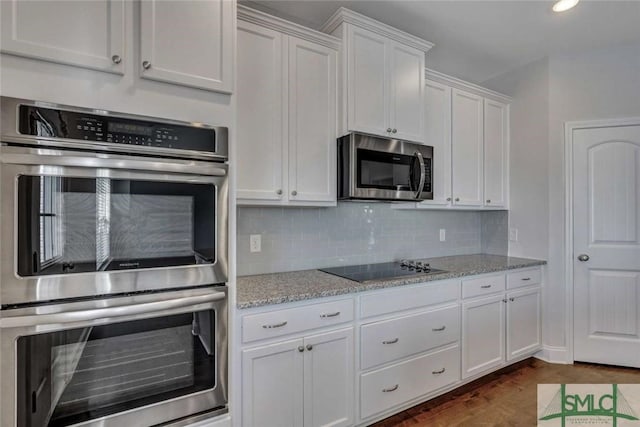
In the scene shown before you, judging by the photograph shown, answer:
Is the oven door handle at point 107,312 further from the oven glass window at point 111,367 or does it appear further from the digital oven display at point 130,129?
the digital oven display at point 130,129

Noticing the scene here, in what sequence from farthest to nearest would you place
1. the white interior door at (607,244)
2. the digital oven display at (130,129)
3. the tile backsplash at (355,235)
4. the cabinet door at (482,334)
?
the white interior door at (607,244) < the cabinet door at (482,334) < the tile backsplash at (355,235) < the digital oven display at (130,129)

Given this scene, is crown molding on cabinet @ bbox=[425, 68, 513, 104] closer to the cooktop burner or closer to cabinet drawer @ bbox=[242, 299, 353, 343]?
the cooktop burner

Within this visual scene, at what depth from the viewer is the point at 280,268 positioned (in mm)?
2334

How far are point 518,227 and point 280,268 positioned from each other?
2412 millimetres

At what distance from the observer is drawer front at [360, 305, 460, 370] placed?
1.96 metres

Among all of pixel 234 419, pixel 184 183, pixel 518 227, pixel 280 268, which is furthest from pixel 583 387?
pixel 184 183

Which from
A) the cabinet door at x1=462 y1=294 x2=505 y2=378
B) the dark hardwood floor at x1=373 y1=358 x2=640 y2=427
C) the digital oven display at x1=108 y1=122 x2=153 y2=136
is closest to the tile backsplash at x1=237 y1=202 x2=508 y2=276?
the cabinet door at x1=462 y1=294 x2=505 y2=378

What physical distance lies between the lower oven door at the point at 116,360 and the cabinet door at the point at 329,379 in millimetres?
483

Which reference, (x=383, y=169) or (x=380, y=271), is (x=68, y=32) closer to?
(x=383, y=169)

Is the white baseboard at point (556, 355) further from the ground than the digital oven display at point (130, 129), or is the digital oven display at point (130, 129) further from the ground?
the digital oven display at point (130, 129)

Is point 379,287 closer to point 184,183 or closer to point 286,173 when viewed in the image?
point 286,173

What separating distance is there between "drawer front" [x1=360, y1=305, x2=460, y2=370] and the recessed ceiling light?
2170 millimetres

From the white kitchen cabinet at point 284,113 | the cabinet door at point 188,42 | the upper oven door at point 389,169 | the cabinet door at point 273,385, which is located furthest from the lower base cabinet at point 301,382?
the cabinet door at point 188,42

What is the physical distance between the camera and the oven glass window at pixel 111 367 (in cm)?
113
